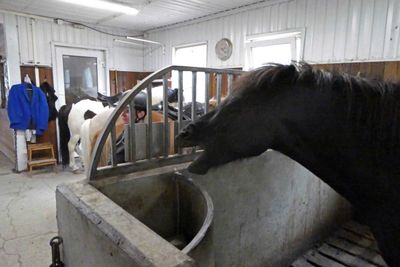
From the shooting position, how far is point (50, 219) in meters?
2.79

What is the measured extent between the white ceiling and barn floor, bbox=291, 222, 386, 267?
3196 mm

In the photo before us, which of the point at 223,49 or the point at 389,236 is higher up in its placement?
the point at 223,49

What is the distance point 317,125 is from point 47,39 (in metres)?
5.25

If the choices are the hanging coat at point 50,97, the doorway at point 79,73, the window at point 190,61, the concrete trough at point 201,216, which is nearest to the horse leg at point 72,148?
the hanging coat at point 50,97

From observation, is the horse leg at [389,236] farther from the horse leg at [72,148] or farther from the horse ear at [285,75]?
the horse leg at [72,148]

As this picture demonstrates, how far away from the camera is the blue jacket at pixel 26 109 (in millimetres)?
4195

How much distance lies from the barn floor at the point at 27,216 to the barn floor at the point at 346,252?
82.0 inches

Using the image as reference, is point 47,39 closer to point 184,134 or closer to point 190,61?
point 190,61

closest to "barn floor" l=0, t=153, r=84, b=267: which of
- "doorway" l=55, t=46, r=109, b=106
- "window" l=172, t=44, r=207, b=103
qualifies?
"doorway" l=55, t=46, r=109, b=106

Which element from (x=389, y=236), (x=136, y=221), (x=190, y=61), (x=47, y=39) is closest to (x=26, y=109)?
(x=47, y=39)

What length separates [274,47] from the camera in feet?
13.7

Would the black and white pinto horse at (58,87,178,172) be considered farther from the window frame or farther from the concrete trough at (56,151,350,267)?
the concrete trough at (56,151,350,267)

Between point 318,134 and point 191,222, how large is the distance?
95 cm

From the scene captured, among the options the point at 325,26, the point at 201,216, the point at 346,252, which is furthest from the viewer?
the point at 325,26
